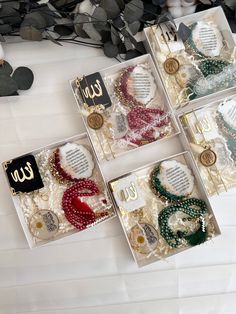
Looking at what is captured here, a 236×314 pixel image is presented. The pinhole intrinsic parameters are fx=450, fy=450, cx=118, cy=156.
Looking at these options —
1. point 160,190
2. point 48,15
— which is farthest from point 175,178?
point 48,15

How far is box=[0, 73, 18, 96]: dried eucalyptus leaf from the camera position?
3.22 ft

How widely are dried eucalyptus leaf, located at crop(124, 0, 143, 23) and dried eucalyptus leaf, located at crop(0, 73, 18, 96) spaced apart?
0.29 metres

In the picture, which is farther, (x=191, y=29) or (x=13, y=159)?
(x=191, y=29)

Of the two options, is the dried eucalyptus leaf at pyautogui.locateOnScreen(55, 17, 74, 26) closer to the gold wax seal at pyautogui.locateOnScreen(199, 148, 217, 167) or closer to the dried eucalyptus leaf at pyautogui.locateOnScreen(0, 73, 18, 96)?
the dried eucalyptus leaf at pyautogui.locateOnScreen(0, 73, 18, 96)

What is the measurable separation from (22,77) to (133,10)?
29 centimetres

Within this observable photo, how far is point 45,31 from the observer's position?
1.04 m

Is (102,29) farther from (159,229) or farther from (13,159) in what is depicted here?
(159,229)

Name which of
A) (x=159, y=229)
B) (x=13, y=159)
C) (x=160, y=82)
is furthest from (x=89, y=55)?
(x=159, y=229)

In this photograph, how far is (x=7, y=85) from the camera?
3.22ft

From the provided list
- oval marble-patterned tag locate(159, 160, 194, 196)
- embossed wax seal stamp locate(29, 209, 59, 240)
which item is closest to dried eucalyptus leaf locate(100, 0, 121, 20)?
oval marble-patterned tag locate(159, 160, 194, 196)

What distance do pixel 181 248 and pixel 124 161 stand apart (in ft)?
0.77

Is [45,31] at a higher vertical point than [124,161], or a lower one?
higher

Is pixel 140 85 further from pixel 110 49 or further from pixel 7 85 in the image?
pixel 7 85

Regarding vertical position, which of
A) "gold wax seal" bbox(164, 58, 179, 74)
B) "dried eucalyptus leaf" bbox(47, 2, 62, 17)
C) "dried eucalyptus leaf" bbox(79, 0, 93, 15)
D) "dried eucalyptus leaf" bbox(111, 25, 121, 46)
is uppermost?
"dried eucalyptus leaf" bbox(47, 2, 62, 17)
